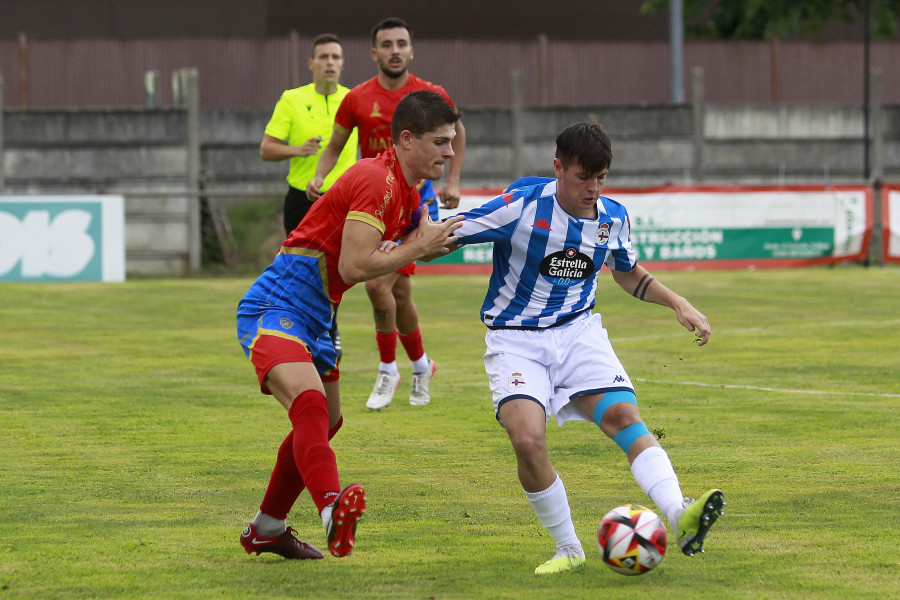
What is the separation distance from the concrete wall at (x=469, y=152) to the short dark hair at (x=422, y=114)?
15.4 meters

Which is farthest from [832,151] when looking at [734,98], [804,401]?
[804,401]

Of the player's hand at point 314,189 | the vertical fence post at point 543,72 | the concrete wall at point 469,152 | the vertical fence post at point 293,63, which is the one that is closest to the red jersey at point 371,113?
the player's hand at point 314,189

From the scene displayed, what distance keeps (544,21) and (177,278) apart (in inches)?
603

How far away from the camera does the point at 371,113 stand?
856 cm

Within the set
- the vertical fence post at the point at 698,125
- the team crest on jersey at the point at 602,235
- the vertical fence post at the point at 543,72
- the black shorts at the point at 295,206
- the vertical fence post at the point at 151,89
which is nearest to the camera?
the team crest on jersey at the point at 602,235

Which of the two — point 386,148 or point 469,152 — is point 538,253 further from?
point 469,152

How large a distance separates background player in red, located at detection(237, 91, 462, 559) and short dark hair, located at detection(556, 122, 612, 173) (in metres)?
0.42

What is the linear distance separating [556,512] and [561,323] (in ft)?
2.51

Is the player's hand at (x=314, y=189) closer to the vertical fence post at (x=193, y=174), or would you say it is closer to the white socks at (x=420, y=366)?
the white socks at (x=420, y=366)

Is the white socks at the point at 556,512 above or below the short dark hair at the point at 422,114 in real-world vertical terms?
below

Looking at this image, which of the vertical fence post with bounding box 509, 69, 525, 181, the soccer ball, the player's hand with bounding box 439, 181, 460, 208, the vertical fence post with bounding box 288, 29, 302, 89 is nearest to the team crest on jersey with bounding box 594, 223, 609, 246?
the soccer ball

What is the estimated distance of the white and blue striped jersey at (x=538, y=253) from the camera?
500 centimetres

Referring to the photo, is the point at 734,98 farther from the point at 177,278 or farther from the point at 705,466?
the point at 705,466

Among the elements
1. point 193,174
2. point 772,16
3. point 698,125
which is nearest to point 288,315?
point 193,174
